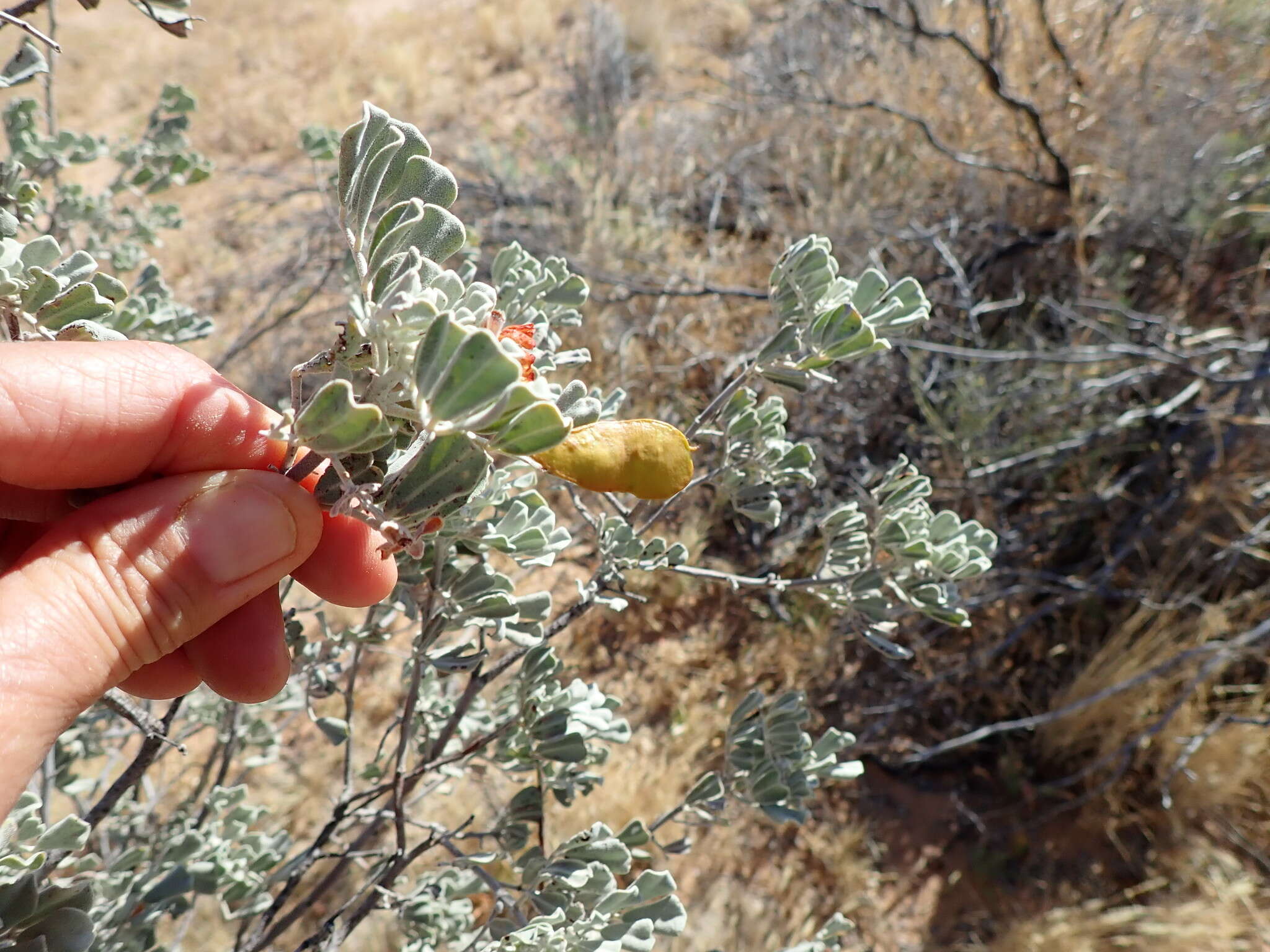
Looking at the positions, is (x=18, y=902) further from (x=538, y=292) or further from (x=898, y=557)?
(x=898, y=557)

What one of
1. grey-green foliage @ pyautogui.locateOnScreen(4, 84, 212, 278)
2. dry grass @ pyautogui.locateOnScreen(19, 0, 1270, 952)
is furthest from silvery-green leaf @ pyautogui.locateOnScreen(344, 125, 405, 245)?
dry grass @ pyautogui.locateOnScreen(19, 0, 1270, 952)

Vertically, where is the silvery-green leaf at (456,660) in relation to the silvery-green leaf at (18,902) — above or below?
above

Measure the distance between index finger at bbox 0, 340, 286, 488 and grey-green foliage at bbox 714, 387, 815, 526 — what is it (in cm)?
62

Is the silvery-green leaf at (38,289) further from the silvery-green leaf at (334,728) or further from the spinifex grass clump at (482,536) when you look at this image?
the silvery-green leaf at (334,728)

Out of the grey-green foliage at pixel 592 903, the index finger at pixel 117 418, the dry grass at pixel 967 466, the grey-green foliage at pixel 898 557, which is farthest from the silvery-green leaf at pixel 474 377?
the dry grass at pixel 967 466

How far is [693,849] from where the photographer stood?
105 inches

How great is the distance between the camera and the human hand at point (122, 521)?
780 millimetres

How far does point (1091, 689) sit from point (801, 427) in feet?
4.35

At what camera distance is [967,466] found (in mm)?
2777

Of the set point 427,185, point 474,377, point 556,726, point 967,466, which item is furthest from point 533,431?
point 967,466

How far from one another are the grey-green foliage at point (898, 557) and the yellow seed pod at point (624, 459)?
548mm

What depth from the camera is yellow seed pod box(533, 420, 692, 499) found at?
750mm

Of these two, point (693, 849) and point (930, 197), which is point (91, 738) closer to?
point (693, 849)

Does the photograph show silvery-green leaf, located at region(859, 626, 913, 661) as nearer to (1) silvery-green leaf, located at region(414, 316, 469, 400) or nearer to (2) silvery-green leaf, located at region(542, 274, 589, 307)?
(2) silvery-green leaf, located at region(542, 274, 589, 307)
